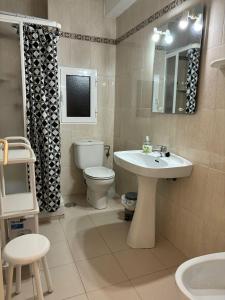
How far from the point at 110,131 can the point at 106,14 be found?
1491mm

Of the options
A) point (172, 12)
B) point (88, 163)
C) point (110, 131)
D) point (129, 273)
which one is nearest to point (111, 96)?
point (110, 131)

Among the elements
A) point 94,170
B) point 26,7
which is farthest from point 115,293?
point 26,7

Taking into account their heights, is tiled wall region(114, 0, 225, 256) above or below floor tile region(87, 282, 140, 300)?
above

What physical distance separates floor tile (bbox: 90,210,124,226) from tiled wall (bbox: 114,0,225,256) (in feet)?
1.25

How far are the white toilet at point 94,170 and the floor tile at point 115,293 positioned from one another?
115 centimetres

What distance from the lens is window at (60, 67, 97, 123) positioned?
2812 millimetres

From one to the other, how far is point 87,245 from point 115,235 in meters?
0.31

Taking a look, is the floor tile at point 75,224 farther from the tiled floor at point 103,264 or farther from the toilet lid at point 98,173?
the toilet lid at point 98,173

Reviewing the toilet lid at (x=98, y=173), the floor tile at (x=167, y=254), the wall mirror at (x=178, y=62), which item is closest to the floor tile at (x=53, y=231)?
the toilet lid at (x=98, y=173)

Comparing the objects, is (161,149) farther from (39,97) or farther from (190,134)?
(39,97)

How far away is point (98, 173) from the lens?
8.66ft

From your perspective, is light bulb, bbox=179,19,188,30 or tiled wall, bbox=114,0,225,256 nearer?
tiled wall, bbox=114,0,225,256

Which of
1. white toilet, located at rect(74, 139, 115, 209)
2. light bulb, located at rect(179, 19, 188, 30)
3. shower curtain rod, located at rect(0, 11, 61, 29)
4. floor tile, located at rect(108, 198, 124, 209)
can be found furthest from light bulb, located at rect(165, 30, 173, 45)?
Answer: floor tile, located at rect(108, 198, 124, 209)

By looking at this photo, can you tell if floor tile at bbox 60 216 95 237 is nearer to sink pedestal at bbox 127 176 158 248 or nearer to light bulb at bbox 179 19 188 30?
sink pedestal at bbox 127 176 158 248
